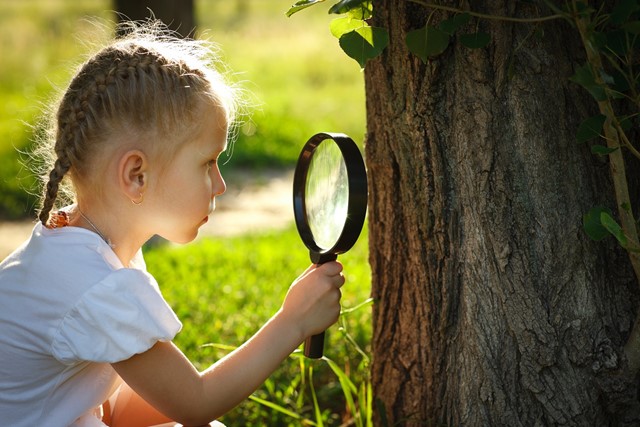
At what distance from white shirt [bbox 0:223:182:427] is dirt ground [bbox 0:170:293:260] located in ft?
13.5

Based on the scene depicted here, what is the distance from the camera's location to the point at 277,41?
15.6 m

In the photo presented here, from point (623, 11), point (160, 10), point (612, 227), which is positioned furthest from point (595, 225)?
point (160, 10)

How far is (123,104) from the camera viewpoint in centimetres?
205

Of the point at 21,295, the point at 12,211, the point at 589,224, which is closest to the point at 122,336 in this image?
the point at 21,295

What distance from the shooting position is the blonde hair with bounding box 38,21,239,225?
205cm

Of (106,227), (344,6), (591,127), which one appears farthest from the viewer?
(106,227)

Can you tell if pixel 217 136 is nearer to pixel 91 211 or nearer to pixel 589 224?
pixel 91 211

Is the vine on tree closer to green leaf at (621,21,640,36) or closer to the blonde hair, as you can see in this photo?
green leaf at (621,21,640,36)

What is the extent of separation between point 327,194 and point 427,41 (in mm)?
473

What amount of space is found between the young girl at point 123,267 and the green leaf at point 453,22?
1.93 feet

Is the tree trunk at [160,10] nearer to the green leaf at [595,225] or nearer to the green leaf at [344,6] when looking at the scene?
the green leaf at [344,6]

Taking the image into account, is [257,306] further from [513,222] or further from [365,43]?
[365,43]

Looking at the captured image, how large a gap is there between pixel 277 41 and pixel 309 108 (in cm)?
532

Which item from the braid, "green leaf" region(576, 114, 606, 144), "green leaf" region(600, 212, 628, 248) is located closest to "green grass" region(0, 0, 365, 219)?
the braid
